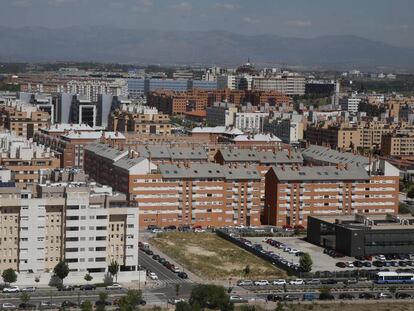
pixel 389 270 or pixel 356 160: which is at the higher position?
pixel 356 160

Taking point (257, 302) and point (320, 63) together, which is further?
point (320, 63)

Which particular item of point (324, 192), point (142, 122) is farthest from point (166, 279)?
point (142, 122)

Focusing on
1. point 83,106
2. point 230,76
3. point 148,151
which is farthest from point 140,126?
point 230,76

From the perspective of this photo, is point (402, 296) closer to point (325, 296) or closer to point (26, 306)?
point (325, 296)

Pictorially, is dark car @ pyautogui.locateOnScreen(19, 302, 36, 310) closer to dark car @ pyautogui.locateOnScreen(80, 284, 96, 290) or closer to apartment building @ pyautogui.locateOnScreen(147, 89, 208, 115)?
dark car @ pyautogui.locateOnScreen(80, 284, 96, 290)

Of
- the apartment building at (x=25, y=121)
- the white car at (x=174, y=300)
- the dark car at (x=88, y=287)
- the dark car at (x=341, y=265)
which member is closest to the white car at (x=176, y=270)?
the dark car at (x=88, y=287)

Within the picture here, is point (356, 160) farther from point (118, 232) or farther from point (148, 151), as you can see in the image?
point (118, 232)

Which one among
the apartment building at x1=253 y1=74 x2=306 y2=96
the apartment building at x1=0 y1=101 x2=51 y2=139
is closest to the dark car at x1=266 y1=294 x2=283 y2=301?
the apartment building at x1=0 y1=101 x2=51 y2=139

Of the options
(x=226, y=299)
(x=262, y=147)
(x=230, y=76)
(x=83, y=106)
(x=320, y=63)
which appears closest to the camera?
(x=226, y=299)
